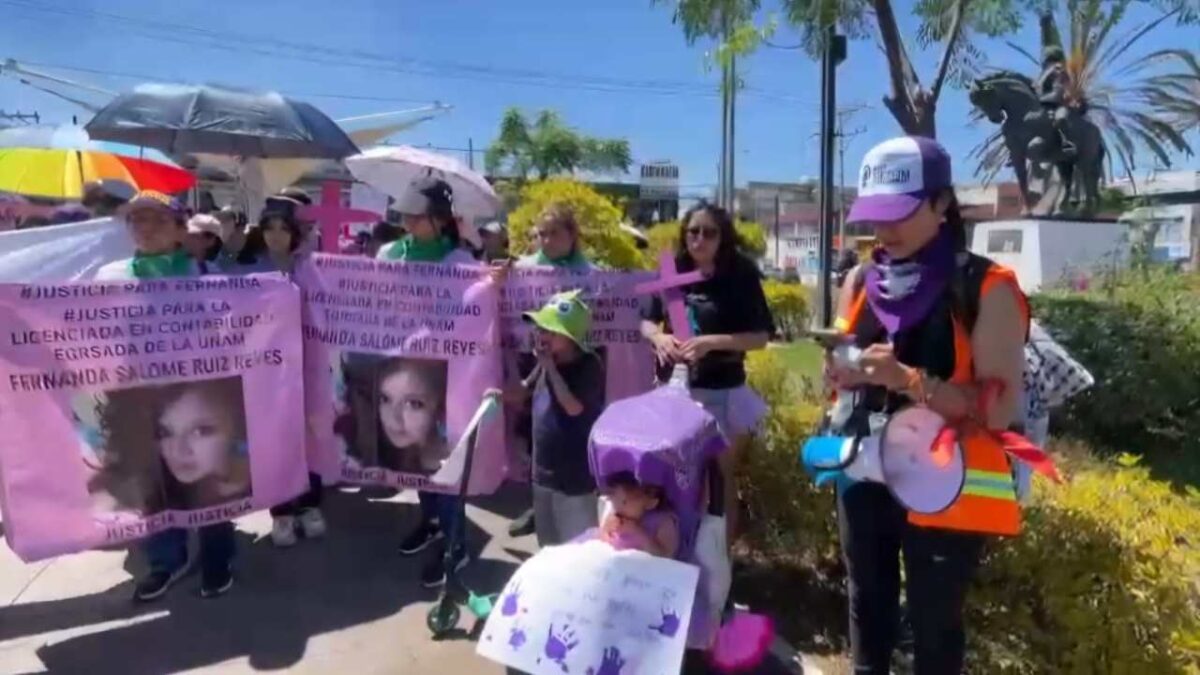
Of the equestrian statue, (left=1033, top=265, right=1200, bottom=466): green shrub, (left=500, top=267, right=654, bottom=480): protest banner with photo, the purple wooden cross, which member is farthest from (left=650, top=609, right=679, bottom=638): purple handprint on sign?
the equestrian statue

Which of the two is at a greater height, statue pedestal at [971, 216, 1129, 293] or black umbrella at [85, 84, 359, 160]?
black umbrella at [85, 84, 359, 160]

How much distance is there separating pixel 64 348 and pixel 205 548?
1.08 meters

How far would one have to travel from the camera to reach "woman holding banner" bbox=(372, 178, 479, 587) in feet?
14.1

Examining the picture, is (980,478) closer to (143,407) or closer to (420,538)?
(420,538)

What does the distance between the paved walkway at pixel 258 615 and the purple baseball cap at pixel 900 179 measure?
1957 millimetres

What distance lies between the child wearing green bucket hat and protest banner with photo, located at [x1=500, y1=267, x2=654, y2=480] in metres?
0.62

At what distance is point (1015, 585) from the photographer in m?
3.11

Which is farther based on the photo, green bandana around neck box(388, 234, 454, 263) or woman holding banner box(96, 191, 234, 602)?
green bandana around neck box(388, 234, 454, 263)

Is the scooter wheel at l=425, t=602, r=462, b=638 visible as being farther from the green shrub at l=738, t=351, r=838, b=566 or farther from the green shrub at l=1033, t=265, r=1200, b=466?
the green shrub at l=1033, t=265, r=1200, b=466

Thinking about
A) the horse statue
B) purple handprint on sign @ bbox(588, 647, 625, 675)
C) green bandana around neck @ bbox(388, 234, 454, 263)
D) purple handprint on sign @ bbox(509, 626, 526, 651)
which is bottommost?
purple handprint on sign @ bbox(588, 647, 625, 675)

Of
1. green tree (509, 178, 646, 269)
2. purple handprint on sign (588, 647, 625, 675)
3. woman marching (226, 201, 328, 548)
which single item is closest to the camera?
purple handprint on sign (588, 647, 625, 675)

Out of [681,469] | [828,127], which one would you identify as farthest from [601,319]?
[828,127]

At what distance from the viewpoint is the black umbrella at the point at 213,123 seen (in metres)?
6.40

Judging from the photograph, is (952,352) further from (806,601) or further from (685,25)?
(685,25)
